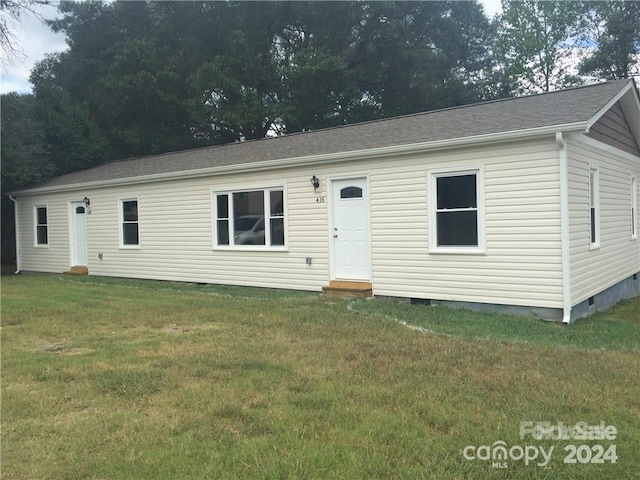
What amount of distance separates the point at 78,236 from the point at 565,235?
1324 centimetres

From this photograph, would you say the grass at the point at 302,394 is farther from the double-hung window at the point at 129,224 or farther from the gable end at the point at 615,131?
the double-hung window at the point at 129,224

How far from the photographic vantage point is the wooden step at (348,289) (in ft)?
32.7

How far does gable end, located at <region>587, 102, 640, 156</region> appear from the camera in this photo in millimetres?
9562

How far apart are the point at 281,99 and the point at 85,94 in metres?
9.57

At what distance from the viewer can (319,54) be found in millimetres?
24266

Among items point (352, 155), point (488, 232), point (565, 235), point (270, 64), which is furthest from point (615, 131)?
point (270, 64)

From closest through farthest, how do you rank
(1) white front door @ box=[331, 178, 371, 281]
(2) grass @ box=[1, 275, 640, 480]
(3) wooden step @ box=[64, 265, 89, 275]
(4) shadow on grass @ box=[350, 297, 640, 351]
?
(2) grass @ box=[1, 275, 640, 480] < (4) shadow on grass @ box=[350, 297, 640, 351] < (1) white front door @ box=[331, 178, 371, 281] < (3) wooden step @ box=[64, 265, 89, 275]

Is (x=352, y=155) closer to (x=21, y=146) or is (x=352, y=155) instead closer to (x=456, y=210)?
(x=456, y=210)

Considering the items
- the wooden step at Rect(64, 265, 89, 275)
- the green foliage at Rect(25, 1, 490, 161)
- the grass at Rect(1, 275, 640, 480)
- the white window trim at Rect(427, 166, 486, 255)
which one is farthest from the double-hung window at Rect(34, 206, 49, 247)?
the white window trim at Rect(427, 166, 486, 255)

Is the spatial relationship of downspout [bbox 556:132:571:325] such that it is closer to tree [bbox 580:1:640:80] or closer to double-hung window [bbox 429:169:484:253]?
double-hung window [bbox 429:169:484:253]

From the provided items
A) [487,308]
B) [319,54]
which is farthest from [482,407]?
[319,54]

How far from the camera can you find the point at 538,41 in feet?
104

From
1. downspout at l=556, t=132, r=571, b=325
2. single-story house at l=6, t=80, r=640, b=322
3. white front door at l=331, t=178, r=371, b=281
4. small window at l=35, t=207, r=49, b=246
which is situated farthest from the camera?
small window at l=35, t=207, r=49, b=246

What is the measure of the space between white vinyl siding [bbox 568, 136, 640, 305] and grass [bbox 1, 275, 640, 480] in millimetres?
1188
